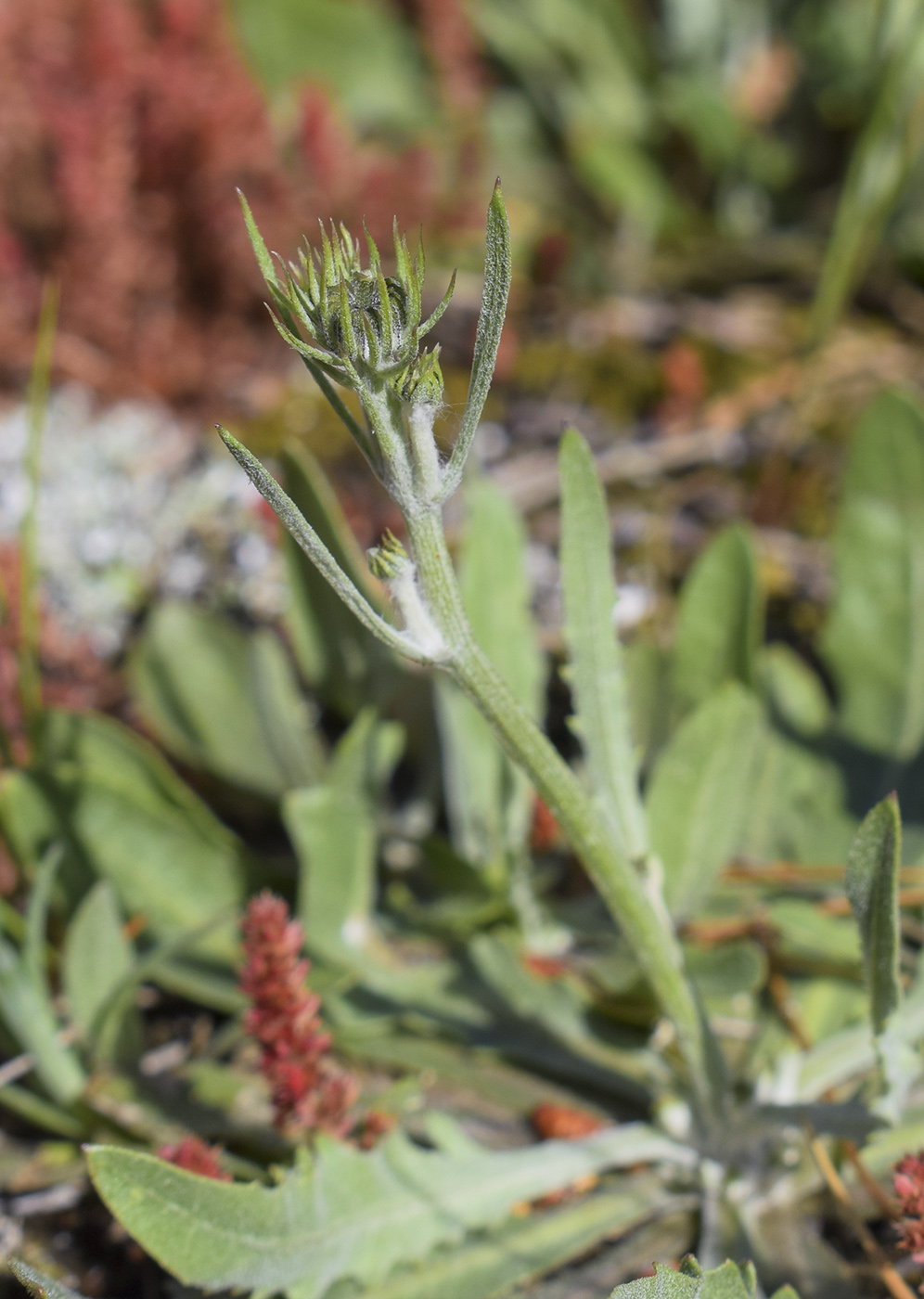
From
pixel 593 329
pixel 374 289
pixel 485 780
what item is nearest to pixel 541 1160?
pixel 485 780

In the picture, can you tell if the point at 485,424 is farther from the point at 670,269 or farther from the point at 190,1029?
the point at 190,1029

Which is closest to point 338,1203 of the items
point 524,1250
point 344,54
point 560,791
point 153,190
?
point 524,1250

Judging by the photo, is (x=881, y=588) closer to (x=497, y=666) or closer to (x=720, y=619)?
(x=720, y=619)

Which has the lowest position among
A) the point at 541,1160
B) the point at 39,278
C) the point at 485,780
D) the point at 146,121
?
the point at 541,1160

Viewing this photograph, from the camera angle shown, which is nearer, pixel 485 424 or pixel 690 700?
pixel 690 700

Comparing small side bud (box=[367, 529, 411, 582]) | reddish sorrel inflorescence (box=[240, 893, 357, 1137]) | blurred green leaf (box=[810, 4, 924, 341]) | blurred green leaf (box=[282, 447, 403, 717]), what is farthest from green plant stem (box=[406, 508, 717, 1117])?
blurred green leaf (box=[810, 4, 924, 341])

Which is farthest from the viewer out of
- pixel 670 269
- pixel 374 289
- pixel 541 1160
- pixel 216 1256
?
pixel 670 269
